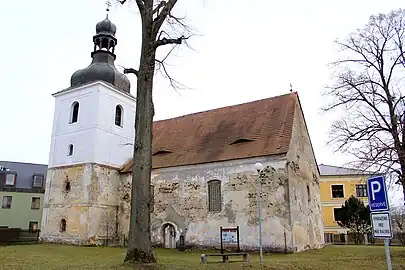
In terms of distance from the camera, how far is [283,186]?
19062mm

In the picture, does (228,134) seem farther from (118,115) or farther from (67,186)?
(67,186)

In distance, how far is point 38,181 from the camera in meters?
42.1

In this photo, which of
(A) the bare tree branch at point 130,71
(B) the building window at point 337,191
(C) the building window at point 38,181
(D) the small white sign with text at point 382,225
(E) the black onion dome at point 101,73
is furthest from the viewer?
(B) the building window at point 337,191

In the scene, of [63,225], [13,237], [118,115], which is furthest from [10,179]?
[118,115]

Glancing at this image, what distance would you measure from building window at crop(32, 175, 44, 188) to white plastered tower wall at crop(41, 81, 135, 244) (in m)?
17.1

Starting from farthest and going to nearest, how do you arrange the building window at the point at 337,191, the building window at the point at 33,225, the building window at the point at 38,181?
the building window at the point at 337,191
the building window at the point at 38,181
the building window at the point at 33,225

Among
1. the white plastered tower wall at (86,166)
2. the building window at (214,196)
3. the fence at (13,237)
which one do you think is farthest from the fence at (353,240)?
the fence at (13,237)

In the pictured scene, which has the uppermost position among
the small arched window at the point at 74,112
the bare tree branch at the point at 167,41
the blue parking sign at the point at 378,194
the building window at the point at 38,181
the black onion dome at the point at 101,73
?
the black onion dome at the point at 101,73

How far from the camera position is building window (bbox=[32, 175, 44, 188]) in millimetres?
41725

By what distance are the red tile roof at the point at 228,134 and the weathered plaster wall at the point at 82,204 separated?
2.20m

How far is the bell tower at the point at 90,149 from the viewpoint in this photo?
2434 cm

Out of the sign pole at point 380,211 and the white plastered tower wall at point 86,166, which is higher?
the white plastered tower wall at point 86,166

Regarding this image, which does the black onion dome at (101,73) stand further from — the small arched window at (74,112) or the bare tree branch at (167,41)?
the bare tree branch at (167,41)

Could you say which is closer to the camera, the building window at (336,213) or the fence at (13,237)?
the fence at (13,237)
